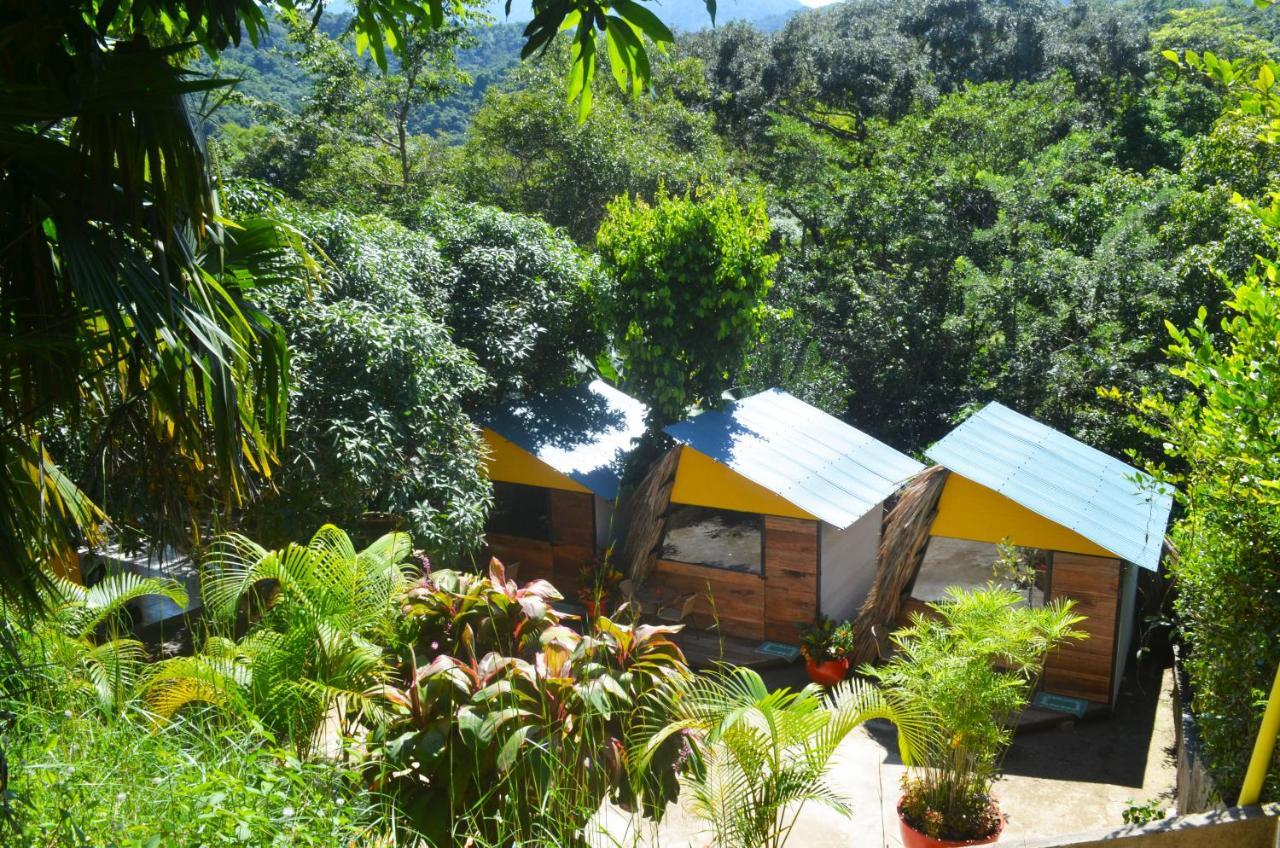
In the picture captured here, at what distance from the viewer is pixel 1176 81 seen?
19.6 metres

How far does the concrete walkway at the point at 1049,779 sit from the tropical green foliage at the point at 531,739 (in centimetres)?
228

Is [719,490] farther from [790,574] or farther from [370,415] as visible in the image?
[370,415]

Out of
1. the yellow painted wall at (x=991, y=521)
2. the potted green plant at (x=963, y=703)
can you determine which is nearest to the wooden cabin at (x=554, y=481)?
the yellow painted wall at (x=991, y=521)

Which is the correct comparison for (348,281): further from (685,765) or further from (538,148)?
(538,148)

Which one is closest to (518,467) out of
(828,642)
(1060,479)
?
(828,642)

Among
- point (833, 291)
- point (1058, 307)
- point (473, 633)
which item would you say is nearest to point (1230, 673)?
point (473, 633)

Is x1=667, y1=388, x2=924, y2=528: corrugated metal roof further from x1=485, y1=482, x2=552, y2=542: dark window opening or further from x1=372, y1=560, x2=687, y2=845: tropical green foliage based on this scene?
x1=372, y1=560, x2=687, y2=845: tropical green foliage

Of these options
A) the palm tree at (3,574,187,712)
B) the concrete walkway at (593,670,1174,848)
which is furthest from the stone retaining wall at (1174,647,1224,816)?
the palm tree at (3,574,187,712)

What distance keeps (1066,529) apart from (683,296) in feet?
15.4

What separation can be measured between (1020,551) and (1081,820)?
278 cm

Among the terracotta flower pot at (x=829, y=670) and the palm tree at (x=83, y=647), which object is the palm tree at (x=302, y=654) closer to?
the palm tree at (x=83, y=647)

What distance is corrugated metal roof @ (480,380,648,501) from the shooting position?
10430 mm

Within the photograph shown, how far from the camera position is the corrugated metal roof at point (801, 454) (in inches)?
369

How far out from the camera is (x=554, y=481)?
34.4ft
